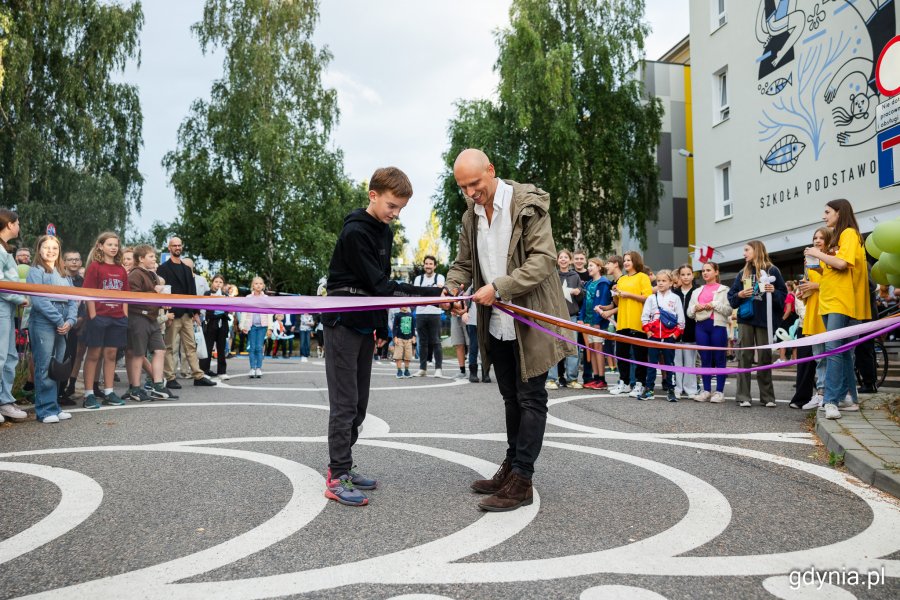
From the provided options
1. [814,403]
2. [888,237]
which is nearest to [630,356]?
[814,403]

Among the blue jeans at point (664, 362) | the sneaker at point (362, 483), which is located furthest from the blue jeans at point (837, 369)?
the sneaker at point (362, 483)

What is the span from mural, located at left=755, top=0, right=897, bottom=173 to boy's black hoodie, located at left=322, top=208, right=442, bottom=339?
18.2 metres

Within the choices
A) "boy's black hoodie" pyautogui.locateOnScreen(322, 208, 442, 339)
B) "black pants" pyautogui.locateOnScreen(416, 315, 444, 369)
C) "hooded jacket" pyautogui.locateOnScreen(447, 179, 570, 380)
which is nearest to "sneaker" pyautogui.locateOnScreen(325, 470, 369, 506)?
"boy's black hoodie" pyautogui.locateOnScreen(322, 208, 442, 339)

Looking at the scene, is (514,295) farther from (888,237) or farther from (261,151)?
(261,151)

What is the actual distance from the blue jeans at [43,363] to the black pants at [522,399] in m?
5.17

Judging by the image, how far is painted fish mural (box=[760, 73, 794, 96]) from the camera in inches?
881

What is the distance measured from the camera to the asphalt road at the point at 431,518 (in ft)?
9.68

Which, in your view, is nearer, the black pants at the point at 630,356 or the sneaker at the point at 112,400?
the sneaker at the point at 112,400

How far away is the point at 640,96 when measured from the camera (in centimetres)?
3084

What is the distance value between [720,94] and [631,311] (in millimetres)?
19582

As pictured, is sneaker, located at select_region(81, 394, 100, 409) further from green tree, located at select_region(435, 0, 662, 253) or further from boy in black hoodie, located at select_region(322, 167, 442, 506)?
green tree, located at select_region(435, 0, 662, 253)

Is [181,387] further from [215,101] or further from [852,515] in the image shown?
[215,101]

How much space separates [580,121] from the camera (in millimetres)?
30719

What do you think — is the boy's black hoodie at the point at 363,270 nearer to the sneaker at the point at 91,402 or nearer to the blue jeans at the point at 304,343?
the sneaker at the point at 91,402
